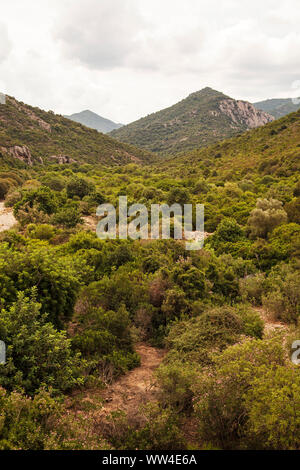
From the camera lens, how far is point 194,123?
117000 millimetres

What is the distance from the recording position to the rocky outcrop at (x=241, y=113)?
12719 cm

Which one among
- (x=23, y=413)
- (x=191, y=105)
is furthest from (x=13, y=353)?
(x=191, y=105)

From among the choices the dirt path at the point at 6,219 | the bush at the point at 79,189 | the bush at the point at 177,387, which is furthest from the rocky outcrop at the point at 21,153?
the bush at the point at 177,387

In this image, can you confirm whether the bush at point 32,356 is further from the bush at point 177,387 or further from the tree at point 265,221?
the tree at point 265,221

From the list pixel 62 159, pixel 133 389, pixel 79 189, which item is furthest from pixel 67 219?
pixel 62 159

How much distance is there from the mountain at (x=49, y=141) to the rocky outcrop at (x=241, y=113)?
65.1 m

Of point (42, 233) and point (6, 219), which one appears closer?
point (42, 233)

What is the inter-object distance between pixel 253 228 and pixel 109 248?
8.54m

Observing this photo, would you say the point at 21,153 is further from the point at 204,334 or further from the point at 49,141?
the point at 204,334

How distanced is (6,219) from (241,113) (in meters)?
135

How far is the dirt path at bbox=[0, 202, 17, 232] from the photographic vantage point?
61.1 ft

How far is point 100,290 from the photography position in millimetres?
9328

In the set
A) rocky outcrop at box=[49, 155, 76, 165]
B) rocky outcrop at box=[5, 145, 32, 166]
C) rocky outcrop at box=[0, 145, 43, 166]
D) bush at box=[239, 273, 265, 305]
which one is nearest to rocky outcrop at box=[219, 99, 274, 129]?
rocky outcrop at box=[49, 155, 76, 165]

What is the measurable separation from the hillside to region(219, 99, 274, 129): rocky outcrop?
3158 inches
